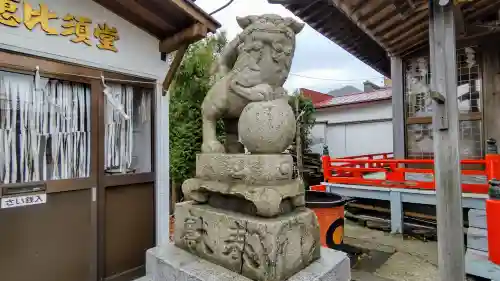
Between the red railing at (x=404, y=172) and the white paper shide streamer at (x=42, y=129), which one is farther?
the red railing at (x=404, y=172)

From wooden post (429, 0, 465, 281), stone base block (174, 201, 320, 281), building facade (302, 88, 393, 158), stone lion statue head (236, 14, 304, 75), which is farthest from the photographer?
building facade (302, 88, 393, 158)

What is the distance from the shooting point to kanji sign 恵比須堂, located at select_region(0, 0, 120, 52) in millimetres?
2799

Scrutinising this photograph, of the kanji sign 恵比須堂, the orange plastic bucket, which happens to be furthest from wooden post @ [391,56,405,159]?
the kanji sign 恵比須堂

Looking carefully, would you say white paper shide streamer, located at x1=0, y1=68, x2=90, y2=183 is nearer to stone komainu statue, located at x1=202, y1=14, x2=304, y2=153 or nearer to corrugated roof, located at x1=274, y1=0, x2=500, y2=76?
stone komainu statue, located at x1=202, y1=14, x2=304, y2=153

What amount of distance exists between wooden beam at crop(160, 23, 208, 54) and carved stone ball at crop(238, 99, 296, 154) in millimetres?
2161

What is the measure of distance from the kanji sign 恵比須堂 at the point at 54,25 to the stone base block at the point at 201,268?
256 cm

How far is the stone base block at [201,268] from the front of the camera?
1.95 m

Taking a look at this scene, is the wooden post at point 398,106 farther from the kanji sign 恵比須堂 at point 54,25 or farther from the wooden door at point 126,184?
the kanji sign 恵比須堂 at point 54,25

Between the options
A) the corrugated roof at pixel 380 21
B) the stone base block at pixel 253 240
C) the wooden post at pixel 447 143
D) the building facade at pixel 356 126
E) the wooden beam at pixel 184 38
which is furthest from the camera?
the building facade at pixel 356 126

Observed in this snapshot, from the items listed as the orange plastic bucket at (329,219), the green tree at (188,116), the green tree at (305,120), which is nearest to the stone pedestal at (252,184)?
the orange plastic bucket at (329,219)

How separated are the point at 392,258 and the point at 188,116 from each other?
5.75m

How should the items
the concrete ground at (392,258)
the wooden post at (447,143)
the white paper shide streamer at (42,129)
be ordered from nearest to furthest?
the white paper shide streamer at (42,129) → the wooden post at (447,143) → the concrete ground at (392,258)

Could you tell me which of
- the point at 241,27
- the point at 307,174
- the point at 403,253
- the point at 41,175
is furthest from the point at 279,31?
Result: the point at 307,174

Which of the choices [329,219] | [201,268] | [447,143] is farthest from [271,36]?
[329,219]
